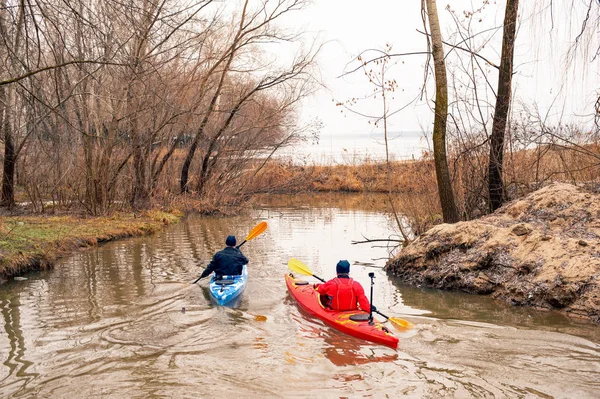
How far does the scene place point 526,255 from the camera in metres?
9.60

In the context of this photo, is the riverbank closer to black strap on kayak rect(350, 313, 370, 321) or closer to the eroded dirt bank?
black strap on kayak rect(350, 313, 370, 321)

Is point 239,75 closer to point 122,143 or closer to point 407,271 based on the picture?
point 122,143

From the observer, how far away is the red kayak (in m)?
7.20

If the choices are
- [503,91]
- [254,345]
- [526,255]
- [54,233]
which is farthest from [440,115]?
[54,233]

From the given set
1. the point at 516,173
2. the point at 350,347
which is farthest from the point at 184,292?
the point at 516,173

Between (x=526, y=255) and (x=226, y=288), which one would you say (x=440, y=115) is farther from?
(x=226, y=288)

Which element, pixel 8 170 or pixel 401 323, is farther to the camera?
pixel 8 170

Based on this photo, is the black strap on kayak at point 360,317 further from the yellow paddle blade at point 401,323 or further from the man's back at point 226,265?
the man's back at point 226,265

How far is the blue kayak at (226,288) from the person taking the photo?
9281 millimetres

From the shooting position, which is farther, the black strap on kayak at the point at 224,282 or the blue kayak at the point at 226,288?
the black strap on kayak at the point at 224,282

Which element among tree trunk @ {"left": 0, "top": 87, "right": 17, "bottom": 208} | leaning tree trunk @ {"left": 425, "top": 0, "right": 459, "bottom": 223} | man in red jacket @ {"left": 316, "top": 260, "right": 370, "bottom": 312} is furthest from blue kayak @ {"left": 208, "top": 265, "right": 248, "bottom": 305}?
tree trunk @ {"left": 0, "top": 87, "right": 17, "bottom": 208}

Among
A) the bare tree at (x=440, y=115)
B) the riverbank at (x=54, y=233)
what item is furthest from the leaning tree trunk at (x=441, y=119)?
the riverbank at (x=54, y=233)

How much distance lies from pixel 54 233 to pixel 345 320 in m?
8.72

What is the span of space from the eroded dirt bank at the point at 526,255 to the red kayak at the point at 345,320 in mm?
2502
